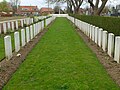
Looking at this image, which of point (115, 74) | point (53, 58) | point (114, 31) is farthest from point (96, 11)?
point (115, 74)

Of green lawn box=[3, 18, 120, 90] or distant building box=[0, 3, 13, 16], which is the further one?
distant building box=[0, 3, 13, 16]

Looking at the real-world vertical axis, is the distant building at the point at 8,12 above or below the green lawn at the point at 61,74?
above

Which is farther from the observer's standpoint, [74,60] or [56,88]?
[74,60]

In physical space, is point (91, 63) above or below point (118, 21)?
below

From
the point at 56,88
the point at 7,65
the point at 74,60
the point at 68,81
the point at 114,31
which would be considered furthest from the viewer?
the point at 114,31

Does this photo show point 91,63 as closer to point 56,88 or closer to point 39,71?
point 39,71

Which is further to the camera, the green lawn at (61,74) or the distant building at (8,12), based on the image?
the distant building at (8,12)

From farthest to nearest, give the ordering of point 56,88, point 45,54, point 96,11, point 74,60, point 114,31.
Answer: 1. point 96,11
2. point 114,31
3. point 45,54
4. point 74,60
5. point 56,88

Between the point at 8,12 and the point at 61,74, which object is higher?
the point at 8,12

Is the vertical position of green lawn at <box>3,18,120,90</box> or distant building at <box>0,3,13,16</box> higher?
distant building at <box>0,3,13,16</box>

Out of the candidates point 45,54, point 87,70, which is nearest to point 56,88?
point 87,70

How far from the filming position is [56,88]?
5.97 meters

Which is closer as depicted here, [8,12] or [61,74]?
[61,74]

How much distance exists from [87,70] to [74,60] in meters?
1.53
